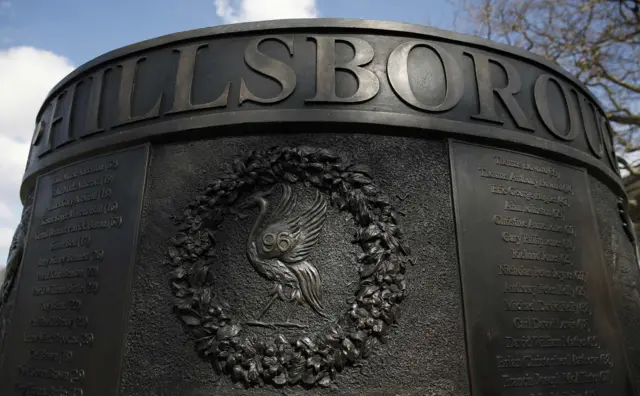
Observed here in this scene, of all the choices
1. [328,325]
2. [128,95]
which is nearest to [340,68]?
[128,95]

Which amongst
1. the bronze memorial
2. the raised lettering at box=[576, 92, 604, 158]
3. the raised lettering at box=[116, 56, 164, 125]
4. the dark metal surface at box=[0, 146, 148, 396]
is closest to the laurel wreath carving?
the bronze memorial

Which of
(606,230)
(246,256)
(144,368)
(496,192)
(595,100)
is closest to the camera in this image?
(144,368)

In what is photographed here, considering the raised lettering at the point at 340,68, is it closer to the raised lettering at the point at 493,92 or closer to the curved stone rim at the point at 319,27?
the curved stone rim at the point at 319,27

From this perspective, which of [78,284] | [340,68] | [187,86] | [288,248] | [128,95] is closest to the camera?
[288,248]

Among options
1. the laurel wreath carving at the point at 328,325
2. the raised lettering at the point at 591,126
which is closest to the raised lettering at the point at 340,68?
the laurel wreath carving at the point at 328,325

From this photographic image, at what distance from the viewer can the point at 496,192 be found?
3.61 metres

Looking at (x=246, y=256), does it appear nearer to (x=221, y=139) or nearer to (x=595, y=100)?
(x=221, y=139)

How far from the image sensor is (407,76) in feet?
12.4

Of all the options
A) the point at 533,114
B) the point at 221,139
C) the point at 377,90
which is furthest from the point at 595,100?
the point at 221,139

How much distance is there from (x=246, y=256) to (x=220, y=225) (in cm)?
33

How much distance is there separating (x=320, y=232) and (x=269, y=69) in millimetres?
1470

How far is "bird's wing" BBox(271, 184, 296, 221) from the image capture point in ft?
11.2

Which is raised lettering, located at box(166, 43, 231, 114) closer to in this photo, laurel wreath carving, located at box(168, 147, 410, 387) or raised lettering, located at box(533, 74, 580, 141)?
laurel wreath carving, located at box(168, 147, 410, 387)

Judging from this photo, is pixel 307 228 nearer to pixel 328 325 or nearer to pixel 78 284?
pixel 328 325
